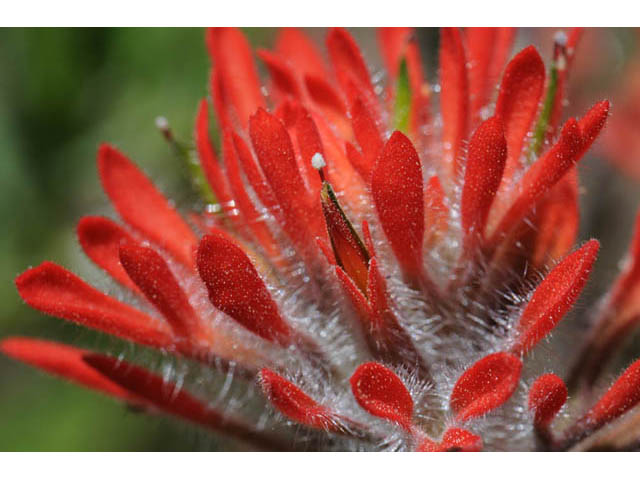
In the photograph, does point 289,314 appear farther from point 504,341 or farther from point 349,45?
point 349,45

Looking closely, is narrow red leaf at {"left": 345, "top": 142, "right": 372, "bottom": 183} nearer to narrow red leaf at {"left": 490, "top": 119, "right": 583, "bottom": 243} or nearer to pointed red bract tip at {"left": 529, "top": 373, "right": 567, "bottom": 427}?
narrow red leaf at {"left": 490, "top": 119, "right": 583, "bottom": 243}

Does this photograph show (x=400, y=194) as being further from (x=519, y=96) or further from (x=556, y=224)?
(x=556, y=224)

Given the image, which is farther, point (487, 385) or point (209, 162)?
point (209, 162)

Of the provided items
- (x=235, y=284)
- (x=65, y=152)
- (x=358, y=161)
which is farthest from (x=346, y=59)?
(x=65, y=152)

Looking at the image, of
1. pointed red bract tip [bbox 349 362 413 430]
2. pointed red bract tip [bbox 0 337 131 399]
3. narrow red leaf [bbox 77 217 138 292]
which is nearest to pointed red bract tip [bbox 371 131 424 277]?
pointed red bract tip [bbox 349 362 413 430]

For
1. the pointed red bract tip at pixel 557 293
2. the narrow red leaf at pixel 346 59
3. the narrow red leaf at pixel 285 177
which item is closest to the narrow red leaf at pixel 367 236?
the narrow red leaf at pixel 285 177

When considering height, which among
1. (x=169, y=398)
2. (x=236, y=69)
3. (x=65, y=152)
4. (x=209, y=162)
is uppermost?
(x=236, y=69)

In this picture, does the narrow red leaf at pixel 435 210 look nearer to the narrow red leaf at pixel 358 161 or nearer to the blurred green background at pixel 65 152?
the narrow red leaf at pixel 358 161
